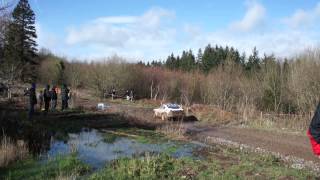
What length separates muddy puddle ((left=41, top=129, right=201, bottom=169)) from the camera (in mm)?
16422

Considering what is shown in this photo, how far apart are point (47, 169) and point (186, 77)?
1981 inches

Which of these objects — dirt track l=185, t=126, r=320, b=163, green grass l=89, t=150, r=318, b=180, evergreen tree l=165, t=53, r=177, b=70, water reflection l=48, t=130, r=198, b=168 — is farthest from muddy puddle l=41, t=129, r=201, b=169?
evergreen tree l=165, t=53, r=177, b=70

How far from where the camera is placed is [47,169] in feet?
43.6

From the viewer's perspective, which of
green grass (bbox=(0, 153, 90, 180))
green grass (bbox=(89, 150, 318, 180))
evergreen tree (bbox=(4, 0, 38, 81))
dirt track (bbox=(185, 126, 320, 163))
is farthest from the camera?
evergreen tree (bbox=(4, 0, 38, 81))

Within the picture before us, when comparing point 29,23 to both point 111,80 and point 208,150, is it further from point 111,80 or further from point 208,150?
point 208,150

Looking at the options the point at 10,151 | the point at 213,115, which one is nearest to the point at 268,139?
the point at 213,115

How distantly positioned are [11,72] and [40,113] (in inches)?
569

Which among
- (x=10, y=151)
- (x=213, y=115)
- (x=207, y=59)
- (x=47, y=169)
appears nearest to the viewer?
(x=47, y=169)

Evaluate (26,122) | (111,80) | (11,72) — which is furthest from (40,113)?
(111,80)

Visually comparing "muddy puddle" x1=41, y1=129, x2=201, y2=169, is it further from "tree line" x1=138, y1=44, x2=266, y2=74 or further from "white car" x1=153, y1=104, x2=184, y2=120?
"tree line" x1=138, y1=44, x2=266, y2=74

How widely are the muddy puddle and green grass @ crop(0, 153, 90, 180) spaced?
0.66 meters

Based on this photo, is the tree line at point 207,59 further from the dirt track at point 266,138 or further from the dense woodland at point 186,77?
the dirt track at point 266,138

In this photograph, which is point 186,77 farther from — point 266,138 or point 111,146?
point 111,146

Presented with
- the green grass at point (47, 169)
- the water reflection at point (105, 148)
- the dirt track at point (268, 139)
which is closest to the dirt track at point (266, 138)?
the dirt track at point (268, 139)
